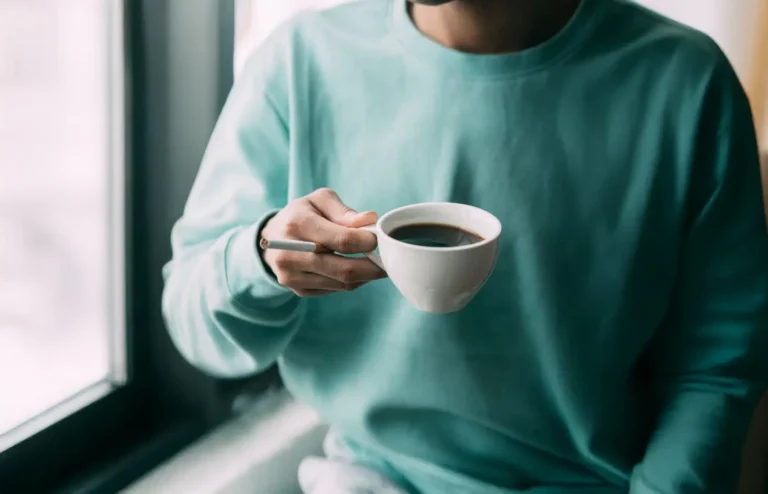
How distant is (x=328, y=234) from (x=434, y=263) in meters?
0.10

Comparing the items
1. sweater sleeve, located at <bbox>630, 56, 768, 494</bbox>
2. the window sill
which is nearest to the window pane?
the window sill

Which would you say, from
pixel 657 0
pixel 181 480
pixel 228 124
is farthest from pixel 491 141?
pixel 181 480

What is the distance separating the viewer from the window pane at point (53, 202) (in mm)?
853

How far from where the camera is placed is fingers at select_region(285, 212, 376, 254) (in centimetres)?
59

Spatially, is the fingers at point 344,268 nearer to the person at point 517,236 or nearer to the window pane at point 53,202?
the person at point 517,236

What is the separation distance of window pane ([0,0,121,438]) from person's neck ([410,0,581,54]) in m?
0.44

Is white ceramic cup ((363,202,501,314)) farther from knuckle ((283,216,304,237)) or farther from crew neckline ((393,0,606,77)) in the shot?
crew neckline ((393,0,606,77))

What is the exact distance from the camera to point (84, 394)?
983 millimetres

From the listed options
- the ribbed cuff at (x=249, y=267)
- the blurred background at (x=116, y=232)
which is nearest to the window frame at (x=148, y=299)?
the blurred background at (x=116, y=232)

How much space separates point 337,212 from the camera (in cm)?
63

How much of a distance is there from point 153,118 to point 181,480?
1.57 feet

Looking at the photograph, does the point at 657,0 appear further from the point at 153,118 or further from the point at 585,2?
the point at 153,118

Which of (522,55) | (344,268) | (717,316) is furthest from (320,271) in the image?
(717,316)

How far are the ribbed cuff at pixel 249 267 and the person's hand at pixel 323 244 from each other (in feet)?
0.05
